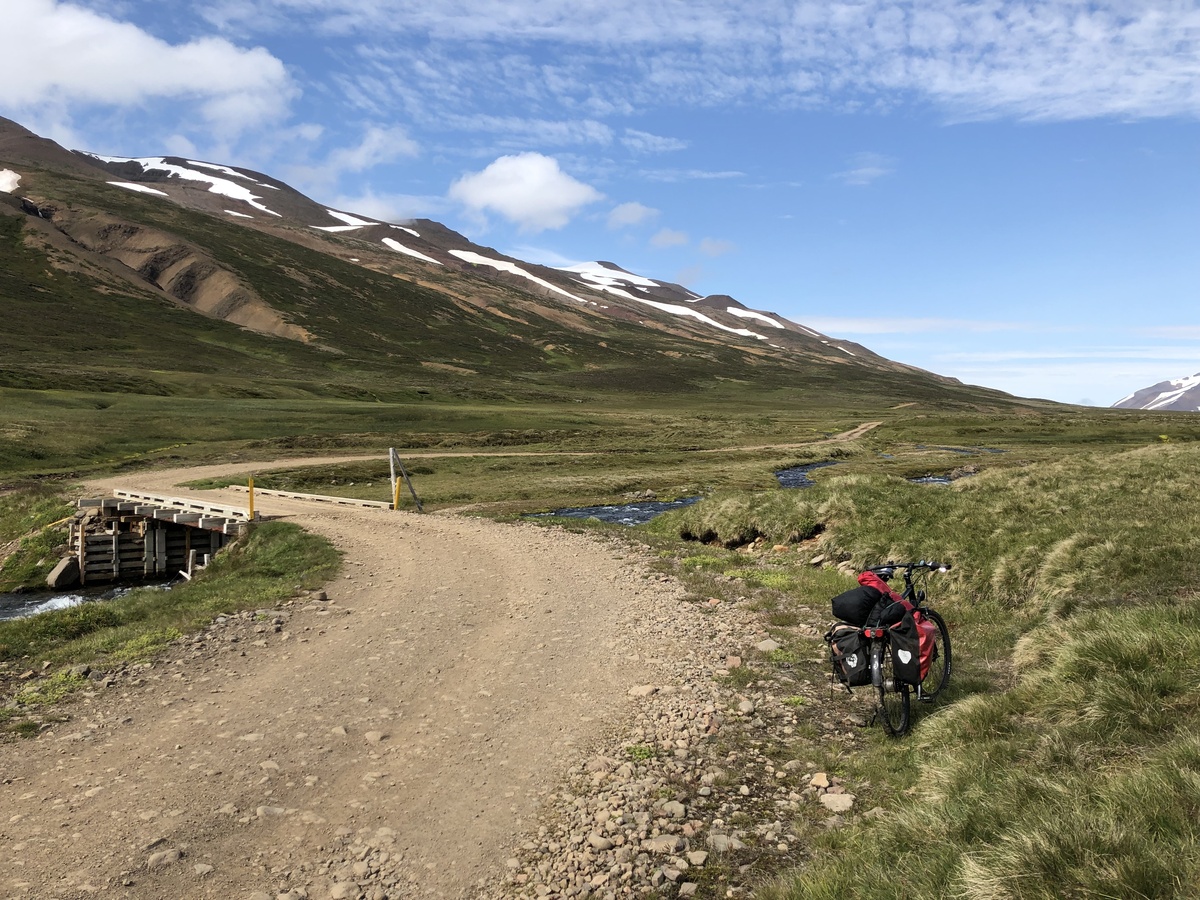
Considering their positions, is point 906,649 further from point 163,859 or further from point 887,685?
point 163,859

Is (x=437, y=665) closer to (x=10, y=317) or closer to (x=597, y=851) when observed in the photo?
(x=597, y=851)

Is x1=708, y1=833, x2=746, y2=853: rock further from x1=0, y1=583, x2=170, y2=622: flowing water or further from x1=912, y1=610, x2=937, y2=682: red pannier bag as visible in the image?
x1=0, y1=583, x2=170, y2=622: flowing water

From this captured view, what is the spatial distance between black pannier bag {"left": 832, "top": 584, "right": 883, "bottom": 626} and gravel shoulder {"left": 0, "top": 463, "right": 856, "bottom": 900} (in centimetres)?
170

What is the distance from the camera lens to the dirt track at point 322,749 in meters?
7.49

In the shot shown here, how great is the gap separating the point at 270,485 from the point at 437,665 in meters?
40.6

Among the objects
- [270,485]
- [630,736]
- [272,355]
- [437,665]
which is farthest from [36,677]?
[272,355]

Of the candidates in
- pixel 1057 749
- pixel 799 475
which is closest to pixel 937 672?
pixel 1057 749

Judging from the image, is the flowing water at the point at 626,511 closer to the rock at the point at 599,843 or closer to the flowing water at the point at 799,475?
the flowing water at the point at 799,475

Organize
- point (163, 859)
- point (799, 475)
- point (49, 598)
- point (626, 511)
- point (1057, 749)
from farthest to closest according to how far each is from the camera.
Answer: point (799, 475)
point (626, 511)
point (49, 598)
point (163, 859)
point (1057, 749)

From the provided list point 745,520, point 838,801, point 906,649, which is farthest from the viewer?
point 745,520

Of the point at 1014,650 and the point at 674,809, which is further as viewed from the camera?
the point at 1014,650

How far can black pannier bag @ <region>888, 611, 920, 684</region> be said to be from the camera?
9.25 meters

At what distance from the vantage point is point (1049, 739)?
7.49 metres

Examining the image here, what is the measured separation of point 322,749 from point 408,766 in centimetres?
142
